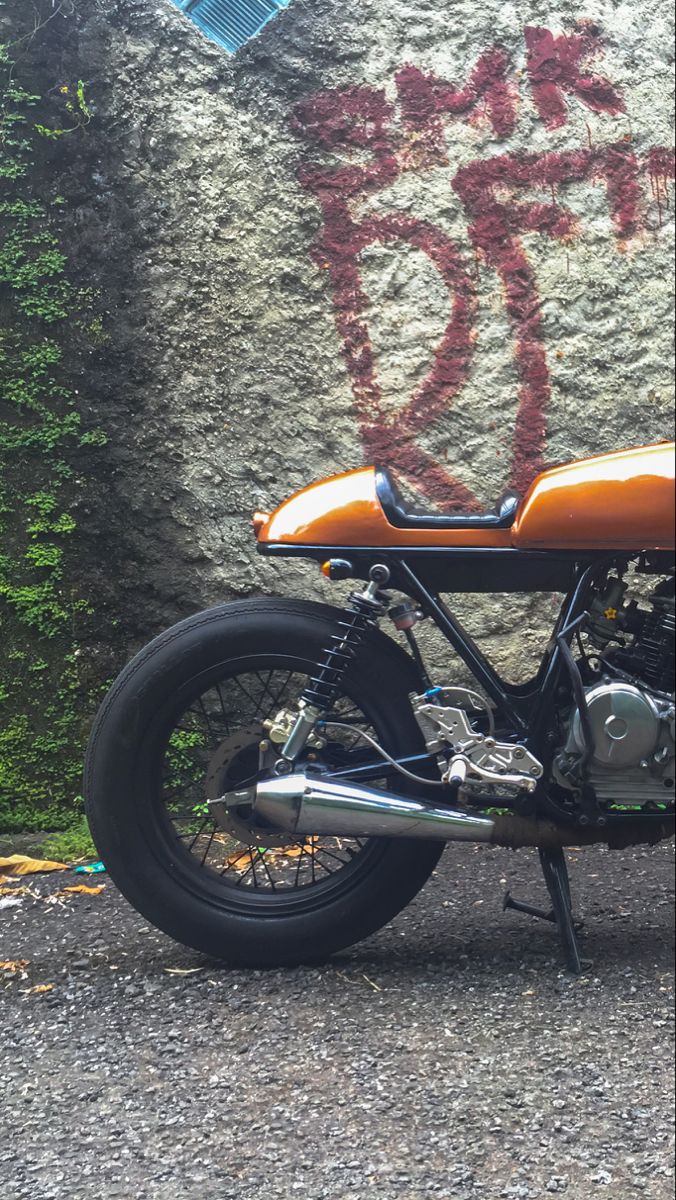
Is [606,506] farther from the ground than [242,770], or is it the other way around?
[606,506]

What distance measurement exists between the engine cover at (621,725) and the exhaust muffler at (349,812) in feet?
1.04

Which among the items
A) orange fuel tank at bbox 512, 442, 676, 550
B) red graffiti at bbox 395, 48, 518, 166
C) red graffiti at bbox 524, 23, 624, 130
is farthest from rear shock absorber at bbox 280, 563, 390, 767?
red graffiti at bbox 524, 23, 624, 130

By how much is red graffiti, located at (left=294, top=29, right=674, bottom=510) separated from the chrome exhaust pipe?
1238 mm

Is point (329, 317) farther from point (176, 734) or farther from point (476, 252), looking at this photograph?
point (176, 734)

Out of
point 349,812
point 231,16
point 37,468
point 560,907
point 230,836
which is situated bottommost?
point 560,907

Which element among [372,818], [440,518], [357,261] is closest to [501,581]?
[440,518]

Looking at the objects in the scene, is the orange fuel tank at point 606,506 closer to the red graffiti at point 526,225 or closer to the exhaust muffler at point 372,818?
the exhaust muffler at point 372,818

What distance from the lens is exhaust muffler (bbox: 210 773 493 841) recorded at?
2443 mm

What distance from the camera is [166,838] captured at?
2.58 metres

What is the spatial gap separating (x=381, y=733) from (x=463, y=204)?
174 cm

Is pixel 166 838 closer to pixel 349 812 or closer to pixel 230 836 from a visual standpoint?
pixel 230 836

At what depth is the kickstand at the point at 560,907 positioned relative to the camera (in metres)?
2.52

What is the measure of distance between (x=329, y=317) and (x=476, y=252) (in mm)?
494

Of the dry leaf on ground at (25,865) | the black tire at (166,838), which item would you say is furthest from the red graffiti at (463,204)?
the dry leaf on ground at (25,865)
